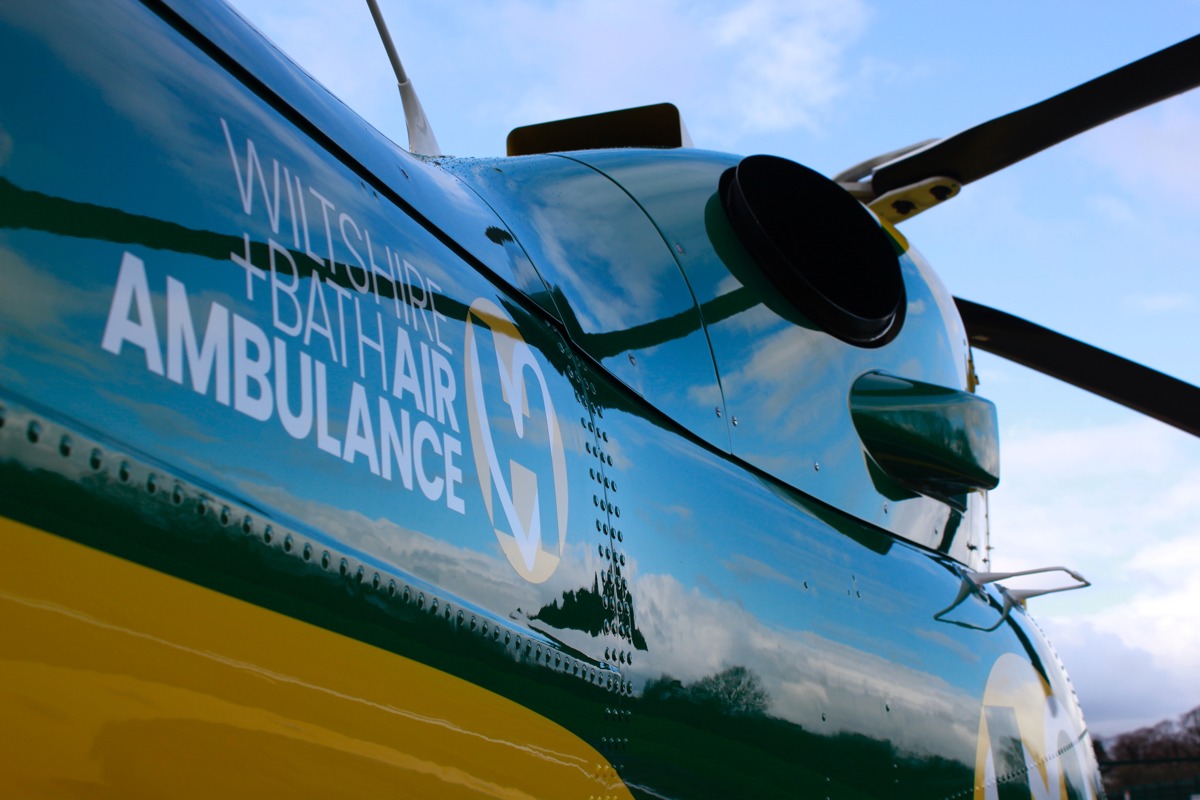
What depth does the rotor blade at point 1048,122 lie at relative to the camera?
15.1ft

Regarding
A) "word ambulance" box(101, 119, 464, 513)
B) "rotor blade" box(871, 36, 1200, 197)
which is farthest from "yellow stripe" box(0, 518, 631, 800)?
"rotor blade" box(871, 36, 1200, 197)

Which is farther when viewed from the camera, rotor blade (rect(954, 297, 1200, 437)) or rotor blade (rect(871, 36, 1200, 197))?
rotor blade (rect(954, 297, 1200, 437))

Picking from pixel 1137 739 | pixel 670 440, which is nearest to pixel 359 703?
pixel 670 440

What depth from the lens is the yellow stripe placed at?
1034 mm

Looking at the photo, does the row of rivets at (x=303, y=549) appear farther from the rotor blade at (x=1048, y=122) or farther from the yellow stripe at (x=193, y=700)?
the rotor blade at (x=1048, y=122)

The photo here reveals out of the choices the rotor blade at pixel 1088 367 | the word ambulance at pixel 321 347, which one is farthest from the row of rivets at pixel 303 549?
the rotor blade at pixel 1088 367

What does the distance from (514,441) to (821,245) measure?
2111 mm

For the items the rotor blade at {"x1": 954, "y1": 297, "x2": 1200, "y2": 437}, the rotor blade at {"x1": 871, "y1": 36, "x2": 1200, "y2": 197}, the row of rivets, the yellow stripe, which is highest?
the rotor blade at {"x1": 871, "y1": 36, "x2": 1200, "y2": 197}

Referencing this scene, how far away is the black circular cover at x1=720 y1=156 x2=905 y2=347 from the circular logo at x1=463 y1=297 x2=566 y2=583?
158 centimetres

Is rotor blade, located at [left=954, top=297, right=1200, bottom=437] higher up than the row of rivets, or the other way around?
rotor blade, located at [left=954, top=297, right=1200, bottom=437]

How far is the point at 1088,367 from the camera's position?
5.33 m

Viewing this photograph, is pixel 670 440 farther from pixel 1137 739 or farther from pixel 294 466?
pixel 1137 739

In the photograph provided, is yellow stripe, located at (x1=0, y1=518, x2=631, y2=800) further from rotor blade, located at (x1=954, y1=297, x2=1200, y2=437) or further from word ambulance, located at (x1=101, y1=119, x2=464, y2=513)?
rotor blade, located at (x1=954, y1=297, x2=1200, y2=437)

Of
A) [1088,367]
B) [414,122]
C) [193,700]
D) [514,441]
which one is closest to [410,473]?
[514,441]
